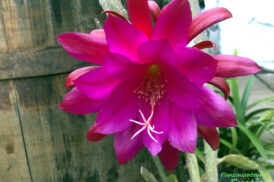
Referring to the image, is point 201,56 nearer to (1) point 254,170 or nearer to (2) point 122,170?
(2) point 122,170

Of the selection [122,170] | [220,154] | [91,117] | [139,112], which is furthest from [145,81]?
[220,154]

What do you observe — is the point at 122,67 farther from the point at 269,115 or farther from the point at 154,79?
the point at 269,115

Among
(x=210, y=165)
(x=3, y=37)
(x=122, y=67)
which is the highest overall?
(x=122, y=67)

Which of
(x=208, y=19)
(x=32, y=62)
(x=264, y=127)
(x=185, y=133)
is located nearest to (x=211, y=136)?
(x=185, y=133)

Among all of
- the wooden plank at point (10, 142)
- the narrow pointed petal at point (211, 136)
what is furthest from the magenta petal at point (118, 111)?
the wooden plank at point (10, 142)

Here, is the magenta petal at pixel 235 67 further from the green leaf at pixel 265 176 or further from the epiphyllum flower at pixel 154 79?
the green leaf at pixel 265 176

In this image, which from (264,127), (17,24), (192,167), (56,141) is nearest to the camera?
(192,167)
